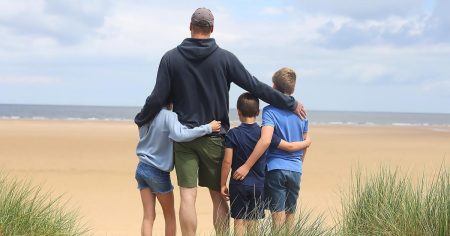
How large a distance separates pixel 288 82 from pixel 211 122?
0.71 m

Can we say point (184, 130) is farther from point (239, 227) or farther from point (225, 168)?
point (239, 227)

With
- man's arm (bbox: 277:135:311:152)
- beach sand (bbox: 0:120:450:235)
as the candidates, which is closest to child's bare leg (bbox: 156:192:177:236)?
man's arm (bbox: 277:135:311:152)

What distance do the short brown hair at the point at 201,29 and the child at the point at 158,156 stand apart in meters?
A: 0.60

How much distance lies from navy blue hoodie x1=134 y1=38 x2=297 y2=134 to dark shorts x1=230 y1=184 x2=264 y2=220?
1.80ft

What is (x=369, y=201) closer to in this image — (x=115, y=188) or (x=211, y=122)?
(x=211, y=122)

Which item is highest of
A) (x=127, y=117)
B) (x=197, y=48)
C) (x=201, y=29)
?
(x=201, y=29)

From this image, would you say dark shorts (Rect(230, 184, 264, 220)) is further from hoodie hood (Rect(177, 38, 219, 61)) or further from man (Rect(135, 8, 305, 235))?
hoodie hood (Rect(177, 38, 219, 61))

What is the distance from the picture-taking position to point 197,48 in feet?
13.0

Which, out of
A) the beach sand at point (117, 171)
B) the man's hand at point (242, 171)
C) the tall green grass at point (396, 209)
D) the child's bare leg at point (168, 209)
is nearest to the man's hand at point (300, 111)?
the man's hand at point (242, 171)

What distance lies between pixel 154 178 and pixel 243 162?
2.23 feet

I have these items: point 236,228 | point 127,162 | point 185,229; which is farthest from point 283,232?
point 127,162

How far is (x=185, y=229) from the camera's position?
4223 millimetres

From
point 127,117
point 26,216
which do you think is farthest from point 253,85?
point 127,117

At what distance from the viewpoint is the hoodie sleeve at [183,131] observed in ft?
13.0
